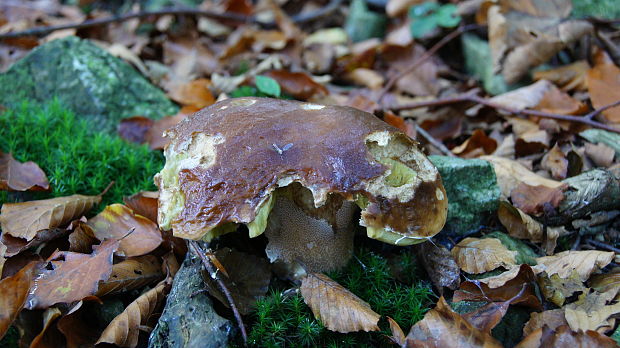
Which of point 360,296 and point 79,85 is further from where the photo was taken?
point 79,85

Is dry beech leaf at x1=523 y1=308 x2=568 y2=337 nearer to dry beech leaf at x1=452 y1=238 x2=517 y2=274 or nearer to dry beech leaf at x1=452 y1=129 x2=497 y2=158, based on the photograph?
dry beech leaf at x1=452 y1=238 x2=517 y2=274

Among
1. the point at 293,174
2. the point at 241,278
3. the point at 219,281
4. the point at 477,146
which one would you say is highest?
the point at 293,174

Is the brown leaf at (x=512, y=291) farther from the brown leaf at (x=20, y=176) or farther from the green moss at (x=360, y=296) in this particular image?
the brown leaf at (x=20, y=176)

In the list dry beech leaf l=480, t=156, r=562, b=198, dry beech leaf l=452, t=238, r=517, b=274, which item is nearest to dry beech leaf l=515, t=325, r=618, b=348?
dry beech leaf l=452, t=238, r=517, b=274

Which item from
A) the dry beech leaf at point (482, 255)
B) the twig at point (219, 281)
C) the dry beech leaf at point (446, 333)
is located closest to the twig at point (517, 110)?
the dry beech leaf at point (482, 255)

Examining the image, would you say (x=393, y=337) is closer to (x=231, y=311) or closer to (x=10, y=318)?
(x=231, y=311)

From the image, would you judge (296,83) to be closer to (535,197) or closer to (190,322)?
(535,197)

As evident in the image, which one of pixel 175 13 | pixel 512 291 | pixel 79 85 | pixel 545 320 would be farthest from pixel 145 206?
pixel 175 13
